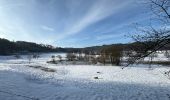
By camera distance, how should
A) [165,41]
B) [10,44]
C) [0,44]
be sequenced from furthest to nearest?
[10,44] < [0,44] < [165,41]

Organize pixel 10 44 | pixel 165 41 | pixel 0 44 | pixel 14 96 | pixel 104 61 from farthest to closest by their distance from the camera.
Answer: pixel 10 44
pixel 0 44
pixel 104 61
pixel 14 96
pixel 165 41

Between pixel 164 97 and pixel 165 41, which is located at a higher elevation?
pixel 165 41

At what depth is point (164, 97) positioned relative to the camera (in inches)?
620

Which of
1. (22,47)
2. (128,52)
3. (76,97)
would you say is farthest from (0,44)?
(128,52)

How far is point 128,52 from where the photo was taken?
16.3 ft

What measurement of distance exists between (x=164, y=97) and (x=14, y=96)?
33.0 feet

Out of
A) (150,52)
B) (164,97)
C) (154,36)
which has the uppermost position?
(154,36)

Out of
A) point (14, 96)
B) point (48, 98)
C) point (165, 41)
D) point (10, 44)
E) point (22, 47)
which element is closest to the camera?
point (165, 41)

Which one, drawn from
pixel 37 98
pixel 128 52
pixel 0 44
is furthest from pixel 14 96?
pixel 0 44

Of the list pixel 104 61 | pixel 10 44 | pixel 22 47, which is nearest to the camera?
pixel 104 61

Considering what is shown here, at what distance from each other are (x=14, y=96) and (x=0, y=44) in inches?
5398

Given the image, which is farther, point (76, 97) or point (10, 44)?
point (10, 44)

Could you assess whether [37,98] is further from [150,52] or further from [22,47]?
[22,47]

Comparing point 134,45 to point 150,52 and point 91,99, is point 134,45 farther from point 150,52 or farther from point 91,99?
point 91,99
